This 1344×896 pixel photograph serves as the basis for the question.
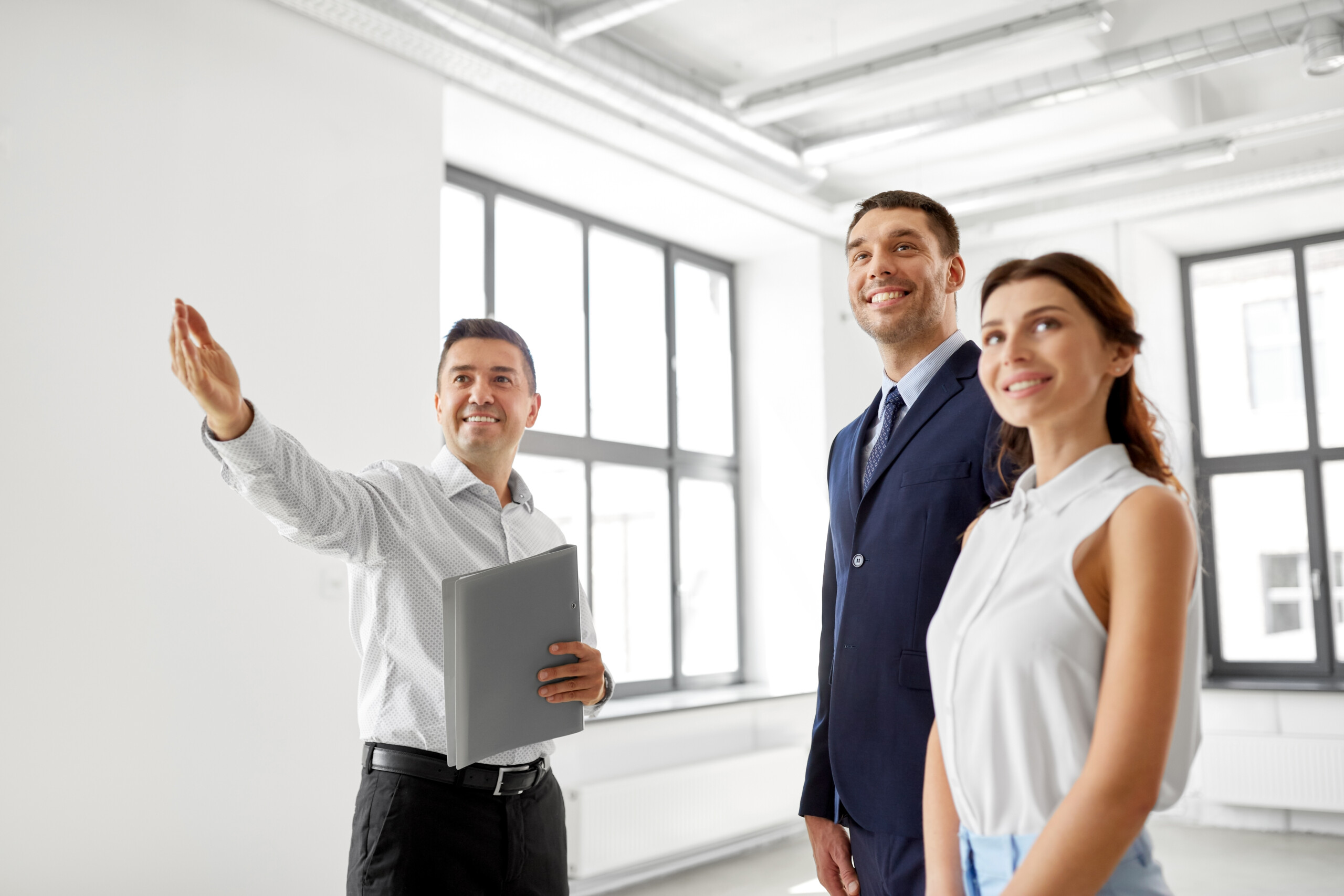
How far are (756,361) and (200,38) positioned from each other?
424 cm

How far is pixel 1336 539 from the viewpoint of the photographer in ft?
22.2

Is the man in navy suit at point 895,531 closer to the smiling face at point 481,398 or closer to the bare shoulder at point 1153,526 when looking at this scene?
the bare shoulder at point 1153,526

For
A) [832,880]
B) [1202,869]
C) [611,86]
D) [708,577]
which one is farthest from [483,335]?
[1202,869]

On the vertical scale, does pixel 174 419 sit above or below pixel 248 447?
above

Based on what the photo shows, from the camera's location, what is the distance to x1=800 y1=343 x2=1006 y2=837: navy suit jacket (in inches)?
61.9

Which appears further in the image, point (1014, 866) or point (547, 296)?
point (547, 296)

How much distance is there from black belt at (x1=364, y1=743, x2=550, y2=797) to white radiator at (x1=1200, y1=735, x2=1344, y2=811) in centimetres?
527

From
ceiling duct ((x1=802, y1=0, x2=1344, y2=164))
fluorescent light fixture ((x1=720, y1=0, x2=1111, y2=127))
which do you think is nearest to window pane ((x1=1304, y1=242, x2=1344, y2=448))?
ceiling duct ((x1=802, y1=0, x2=1344, y2=164))

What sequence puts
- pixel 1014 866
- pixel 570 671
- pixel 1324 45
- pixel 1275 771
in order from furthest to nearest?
pixel 1275 771 → pixel 1324 45 → pixel 570 671 → pixel 1014 866

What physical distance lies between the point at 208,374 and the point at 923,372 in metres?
1.10

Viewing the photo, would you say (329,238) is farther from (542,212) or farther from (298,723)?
(542,212)

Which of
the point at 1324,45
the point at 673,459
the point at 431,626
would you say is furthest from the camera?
the point at 673,459

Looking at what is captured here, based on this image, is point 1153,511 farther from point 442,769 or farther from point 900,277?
point 442,769

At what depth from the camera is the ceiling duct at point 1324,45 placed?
4168 mm
